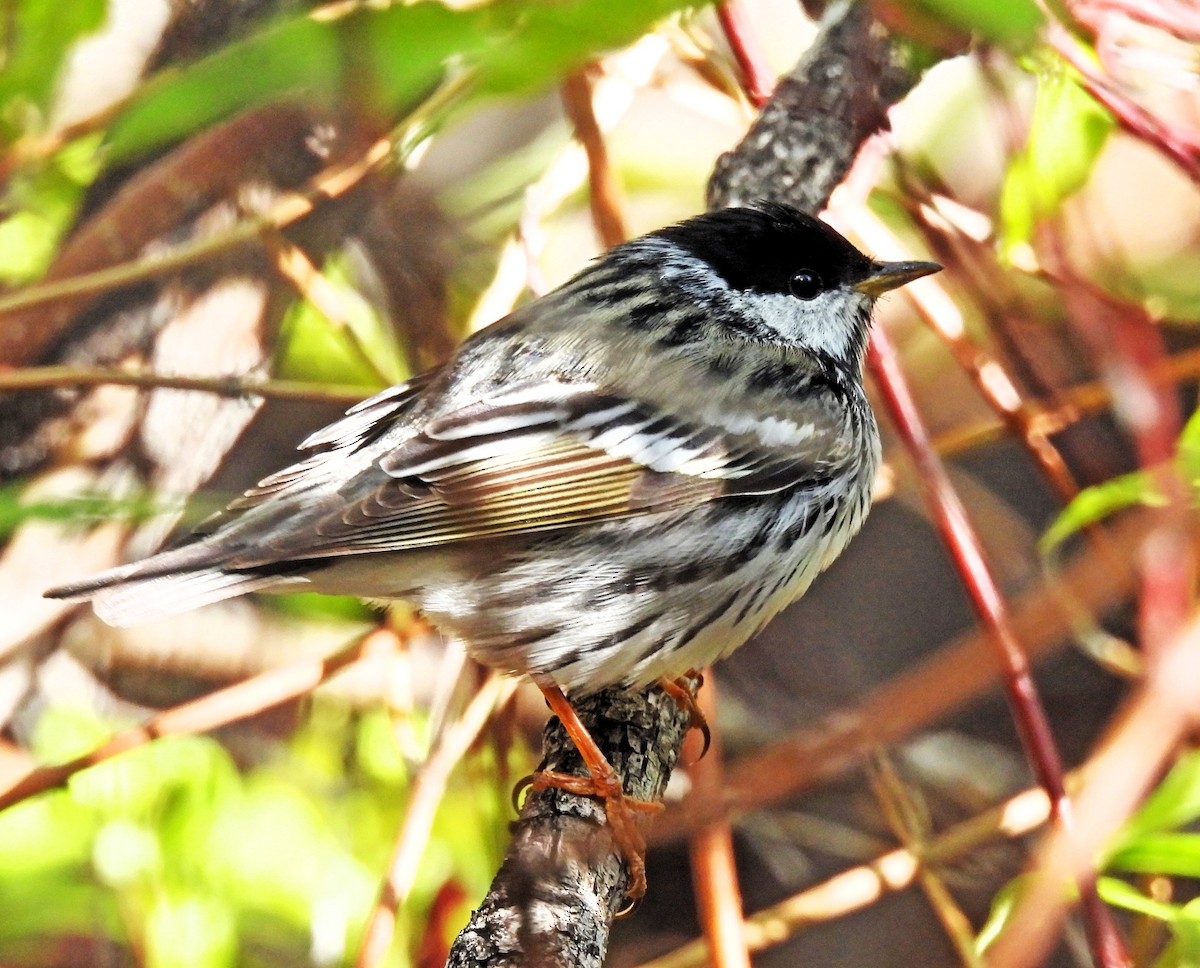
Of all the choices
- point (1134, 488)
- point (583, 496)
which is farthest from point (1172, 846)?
point (583, 496)

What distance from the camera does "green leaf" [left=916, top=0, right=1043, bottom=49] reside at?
0.85 meters

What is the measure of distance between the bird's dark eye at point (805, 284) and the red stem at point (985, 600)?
171 millimetres

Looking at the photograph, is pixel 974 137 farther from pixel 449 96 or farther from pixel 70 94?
pixel 70 94

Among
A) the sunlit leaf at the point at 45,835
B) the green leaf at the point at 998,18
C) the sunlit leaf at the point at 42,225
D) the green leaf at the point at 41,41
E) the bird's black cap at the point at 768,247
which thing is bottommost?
the sunlit leaf at the point at 45,835

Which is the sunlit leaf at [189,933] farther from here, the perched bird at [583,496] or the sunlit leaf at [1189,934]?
the sunlit leaf at [1189,934]

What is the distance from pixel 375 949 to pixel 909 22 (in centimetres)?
185

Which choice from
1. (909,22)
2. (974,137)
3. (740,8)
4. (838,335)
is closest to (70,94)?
(740,8)

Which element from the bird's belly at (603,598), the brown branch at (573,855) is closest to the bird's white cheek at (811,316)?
the bird's belly at (603,598)

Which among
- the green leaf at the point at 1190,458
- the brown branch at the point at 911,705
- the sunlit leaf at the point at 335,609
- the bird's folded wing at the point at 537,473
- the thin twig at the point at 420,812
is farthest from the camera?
the sunlit leaf at the point at 335,609

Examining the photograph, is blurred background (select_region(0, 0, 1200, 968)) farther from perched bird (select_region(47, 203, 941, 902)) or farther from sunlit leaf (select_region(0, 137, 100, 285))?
perched bird (select_region(47, 203, 941, 902))

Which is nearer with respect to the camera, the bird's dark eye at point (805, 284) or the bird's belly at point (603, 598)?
the bird's belly at point (603, 598)

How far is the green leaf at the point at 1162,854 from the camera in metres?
1.56

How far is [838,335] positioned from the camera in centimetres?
253

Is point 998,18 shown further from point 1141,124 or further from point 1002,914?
point 1002,914
